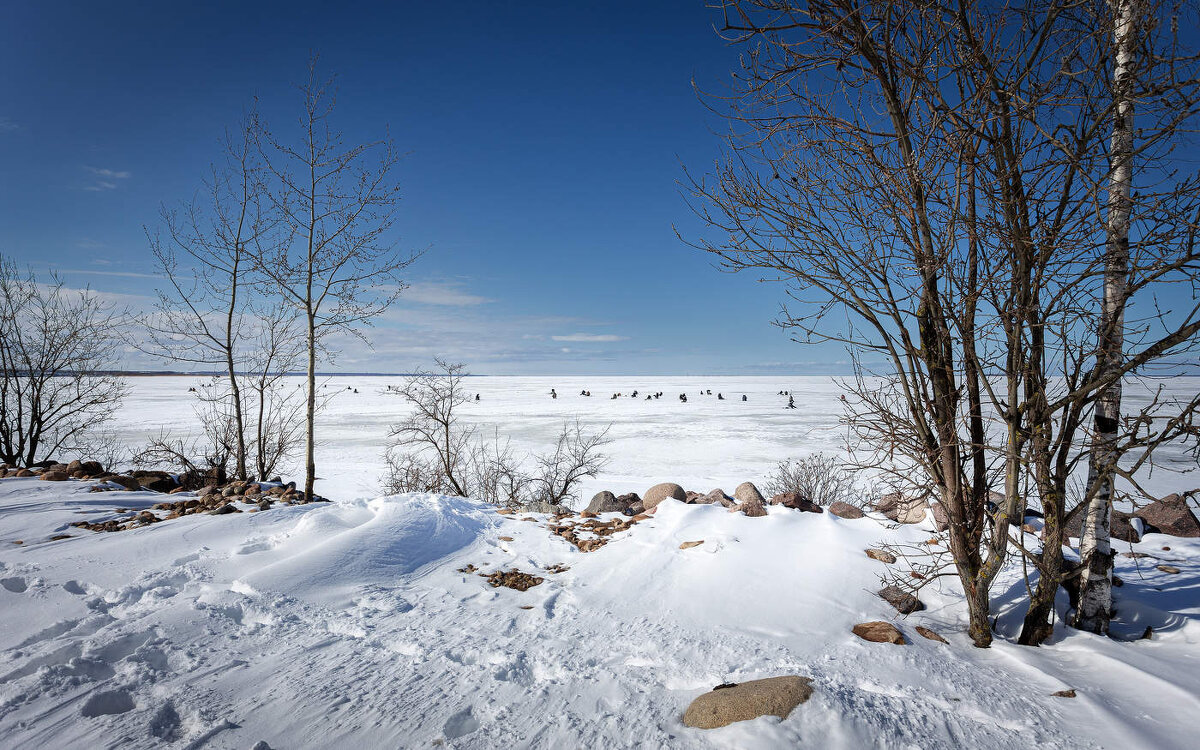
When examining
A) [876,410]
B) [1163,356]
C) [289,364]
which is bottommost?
[876,410]

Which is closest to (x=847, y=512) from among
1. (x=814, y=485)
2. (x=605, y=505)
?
(x=605, y=505)

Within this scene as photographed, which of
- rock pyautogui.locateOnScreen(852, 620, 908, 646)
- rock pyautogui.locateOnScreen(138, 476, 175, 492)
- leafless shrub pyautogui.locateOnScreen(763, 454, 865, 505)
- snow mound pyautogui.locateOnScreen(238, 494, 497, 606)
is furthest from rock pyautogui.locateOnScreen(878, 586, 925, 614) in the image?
rock pyautogui.locateOnScreen(138, 476, 175, 492)

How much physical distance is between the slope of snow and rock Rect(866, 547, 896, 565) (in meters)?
0.07

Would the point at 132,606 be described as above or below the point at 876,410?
below

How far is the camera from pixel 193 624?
2.88 metres

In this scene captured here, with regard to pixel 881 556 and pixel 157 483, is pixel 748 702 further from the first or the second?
pixel 157 483

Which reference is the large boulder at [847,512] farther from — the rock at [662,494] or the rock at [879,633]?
the rock at [879,633]

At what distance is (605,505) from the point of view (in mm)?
6656

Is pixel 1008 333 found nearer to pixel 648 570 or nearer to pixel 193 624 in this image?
pixel 648 570

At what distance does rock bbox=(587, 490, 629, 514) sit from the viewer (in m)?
6.53

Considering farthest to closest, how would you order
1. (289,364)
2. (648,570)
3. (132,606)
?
(289,364) → (648,570) → (132,606)

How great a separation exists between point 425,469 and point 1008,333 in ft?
38.9

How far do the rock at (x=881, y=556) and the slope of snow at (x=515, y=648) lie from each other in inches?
2.6

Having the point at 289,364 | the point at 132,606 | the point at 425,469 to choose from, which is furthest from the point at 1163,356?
the point at 425,469
